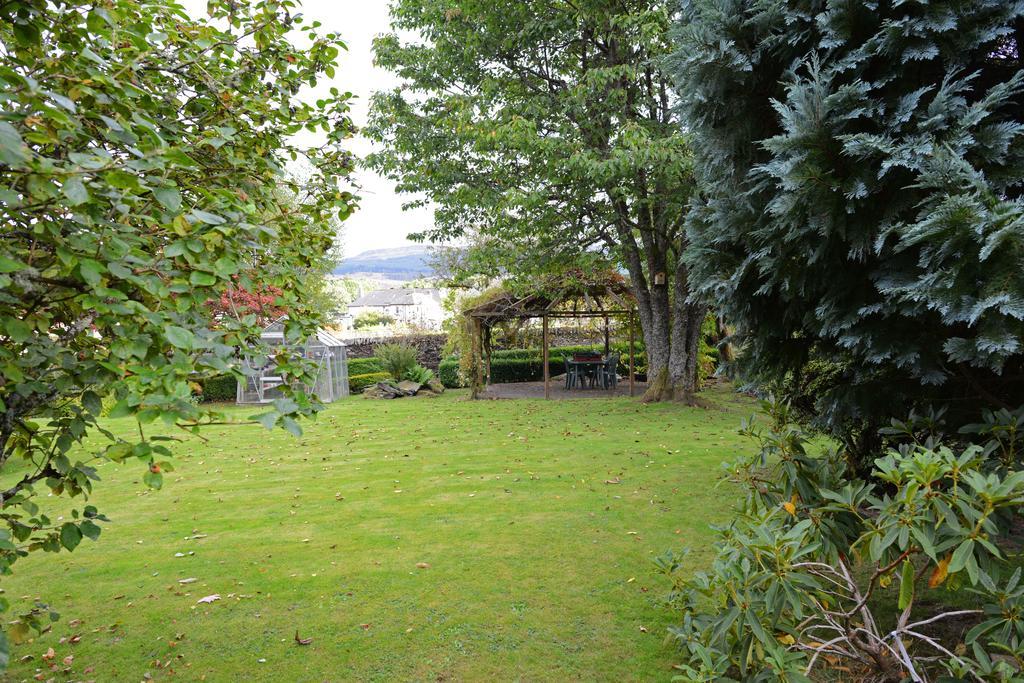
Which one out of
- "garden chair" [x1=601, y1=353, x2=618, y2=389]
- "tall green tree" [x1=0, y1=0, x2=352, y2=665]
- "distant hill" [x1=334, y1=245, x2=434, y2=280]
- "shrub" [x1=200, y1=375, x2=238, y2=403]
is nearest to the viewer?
"tall green tree" [x1=0, y1=0, x2=352, y2=665]

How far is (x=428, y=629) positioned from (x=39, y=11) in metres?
3.50

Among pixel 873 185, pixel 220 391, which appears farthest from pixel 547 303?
pixel 873 185

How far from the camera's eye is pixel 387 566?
15.9 ft

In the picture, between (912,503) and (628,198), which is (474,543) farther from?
(628,198)

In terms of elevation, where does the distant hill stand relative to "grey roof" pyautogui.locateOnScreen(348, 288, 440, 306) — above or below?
above

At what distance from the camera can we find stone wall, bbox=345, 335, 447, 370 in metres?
24.8

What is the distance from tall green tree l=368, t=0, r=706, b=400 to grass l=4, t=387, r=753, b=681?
16.2ft

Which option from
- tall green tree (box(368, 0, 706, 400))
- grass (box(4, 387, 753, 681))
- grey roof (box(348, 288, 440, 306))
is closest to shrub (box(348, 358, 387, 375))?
tall green tree (box(368, 0, 706, 400))

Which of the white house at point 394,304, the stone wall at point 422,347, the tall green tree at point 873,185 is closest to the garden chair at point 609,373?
the stone wall at point 422,347

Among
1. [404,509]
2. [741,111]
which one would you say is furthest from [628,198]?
[741,111]

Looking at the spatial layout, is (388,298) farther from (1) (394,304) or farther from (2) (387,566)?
(2) (387,566)

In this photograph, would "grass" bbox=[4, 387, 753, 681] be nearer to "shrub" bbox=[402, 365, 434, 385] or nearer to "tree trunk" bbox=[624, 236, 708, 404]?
"tree trunk" bbox=[624, 236, 708, 404]

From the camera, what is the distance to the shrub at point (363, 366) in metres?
21.7

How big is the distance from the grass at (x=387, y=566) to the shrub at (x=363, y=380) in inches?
440
